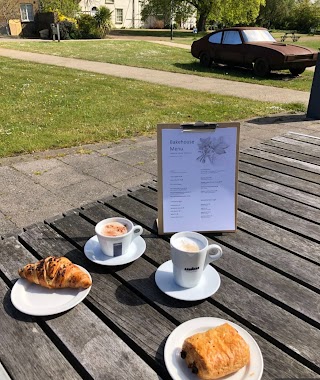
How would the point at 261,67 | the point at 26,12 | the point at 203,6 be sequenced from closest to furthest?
the point at 261,67 → the point at 26,12 → the point at 203,6

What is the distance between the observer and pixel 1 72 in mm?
11641

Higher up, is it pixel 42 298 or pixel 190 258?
pixel 190 258

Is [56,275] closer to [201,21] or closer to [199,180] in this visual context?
[199,180]

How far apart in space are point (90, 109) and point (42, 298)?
21.9ft

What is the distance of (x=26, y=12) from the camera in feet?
108

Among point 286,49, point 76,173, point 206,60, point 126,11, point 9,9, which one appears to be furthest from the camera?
point 126,11

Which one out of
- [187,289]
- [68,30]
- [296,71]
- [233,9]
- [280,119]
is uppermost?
[233,9]

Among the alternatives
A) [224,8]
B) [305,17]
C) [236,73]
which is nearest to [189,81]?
[236,73]

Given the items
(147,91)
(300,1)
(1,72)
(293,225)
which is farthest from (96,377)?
(300,1)

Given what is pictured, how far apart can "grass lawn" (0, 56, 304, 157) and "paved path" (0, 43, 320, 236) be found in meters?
0.46

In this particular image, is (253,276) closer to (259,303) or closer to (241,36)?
(259,303)

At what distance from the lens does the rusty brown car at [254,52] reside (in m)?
11.4

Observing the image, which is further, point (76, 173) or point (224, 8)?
point (224, 8)

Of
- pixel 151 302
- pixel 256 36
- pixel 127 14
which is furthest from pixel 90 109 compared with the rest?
pixel 127 14
